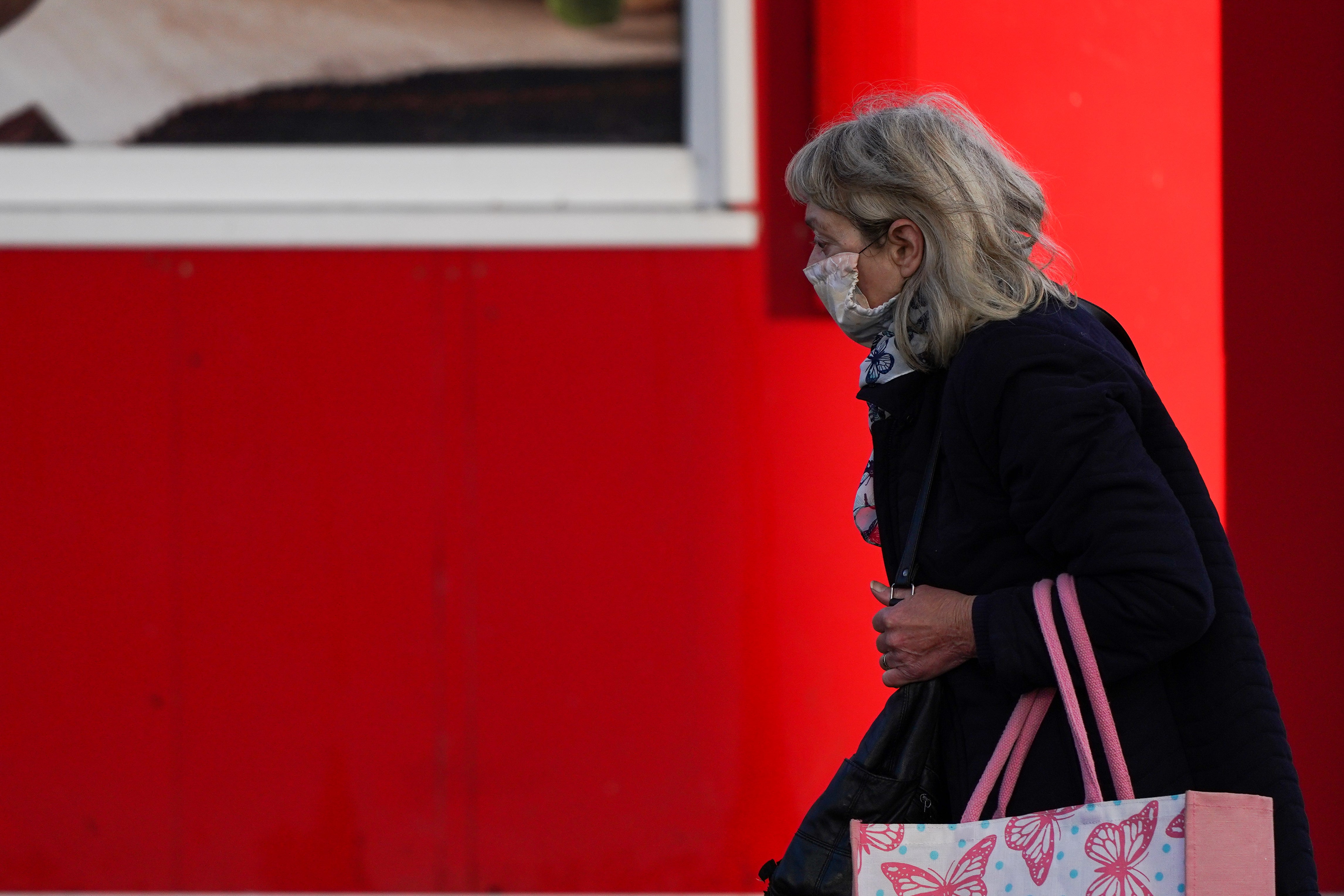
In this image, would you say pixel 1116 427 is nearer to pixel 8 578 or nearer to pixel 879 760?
pixel 879 760

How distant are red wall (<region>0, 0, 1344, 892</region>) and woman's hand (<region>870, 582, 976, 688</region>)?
1783 millimetres

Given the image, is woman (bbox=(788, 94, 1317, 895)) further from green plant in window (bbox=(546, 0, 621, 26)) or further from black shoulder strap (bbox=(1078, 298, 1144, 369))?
green plant in window (bbox=(546, 0, 621, 26))

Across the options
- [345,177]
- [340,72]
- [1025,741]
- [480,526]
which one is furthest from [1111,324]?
[340,72]

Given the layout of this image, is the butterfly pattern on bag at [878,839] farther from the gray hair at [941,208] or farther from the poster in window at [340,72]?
the poster in window at [340,72]

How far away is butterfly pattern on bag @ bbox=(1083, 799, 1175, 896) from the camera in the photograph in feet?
4.39

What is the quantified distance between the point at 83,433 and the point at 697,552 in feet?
5.38

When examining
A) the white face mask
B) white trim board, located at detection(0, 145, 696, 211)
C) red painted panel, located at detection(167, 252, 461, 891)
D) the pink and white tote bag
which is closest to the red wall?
red painted panel, located at detection(167, 252, 461, 891)

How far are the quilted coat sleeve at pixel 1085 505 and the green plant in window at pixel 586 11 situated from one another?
2299 mm

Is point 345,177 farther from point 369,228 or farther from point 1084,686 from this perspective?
point 1084,686

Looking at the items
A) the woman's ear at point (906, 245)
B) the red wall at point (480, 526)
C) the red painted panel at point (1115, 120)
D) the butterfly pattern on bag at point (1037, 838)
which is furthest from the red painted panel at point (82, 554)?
the butterfly pattern on bag at point (1037, 838)

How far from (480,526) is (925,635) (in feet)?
6.49

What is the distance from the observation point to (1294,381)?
11.3ft

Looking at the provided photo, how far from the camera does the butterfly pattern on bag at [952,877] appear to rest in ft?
4.62

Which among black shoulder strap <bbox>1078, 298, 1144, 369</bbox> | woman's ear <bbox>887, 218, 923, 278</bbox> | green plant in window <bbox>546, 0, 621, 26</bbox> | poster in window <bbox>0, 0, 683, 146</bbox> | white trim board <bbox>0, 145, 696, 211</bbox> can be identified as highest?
green plant in window <bbox>546, 0, 621, 26</bbox>
